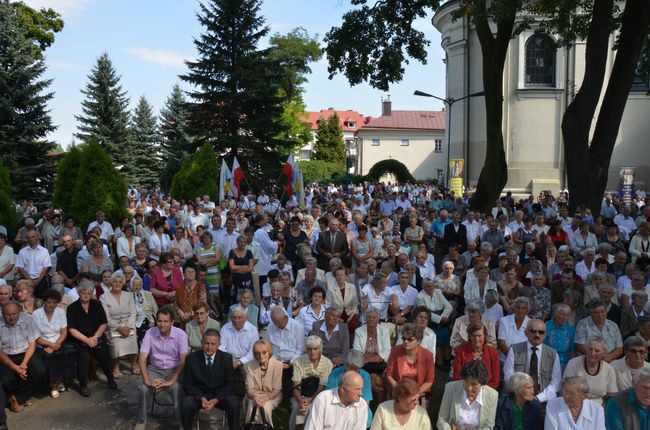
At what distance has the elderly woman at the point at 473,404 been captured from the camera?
216 inches

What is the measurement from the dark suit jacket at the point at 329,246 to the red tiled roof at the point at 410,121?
62.0 metres

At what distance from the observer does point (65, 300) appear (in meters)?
8.45

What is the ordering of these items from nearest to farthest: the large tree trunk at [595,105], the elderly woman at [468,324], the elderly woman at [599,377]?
the elderly woman at [599,377] < the elderly woman at [468,324] < the large tree trunk at [595,105]

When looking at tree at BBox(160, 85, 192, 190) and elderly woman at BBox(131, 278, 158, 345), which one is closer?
elderly woman at BBox(131, 278, 158, 345)

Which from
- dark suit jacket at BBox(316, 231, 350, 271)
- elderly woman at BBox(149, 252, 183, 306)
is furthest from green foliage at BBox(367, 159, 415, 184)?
elderly woman at BBox(149, 252, 183, 306)

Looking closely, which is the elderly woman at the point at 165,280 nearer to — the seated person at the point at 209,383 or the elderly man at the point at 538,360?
the seated person at the point at 209,383

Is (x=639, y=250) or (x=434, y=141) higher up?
(x=434, y=141)

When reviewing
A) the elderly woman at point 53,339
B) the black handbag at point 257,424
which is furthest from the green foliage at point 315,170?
the black handbag at point 257,424

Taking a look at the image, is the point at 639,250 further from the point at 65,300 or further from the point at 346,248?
Answer: the point at 65,300

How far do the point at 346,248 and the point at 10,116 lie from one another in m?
17.1

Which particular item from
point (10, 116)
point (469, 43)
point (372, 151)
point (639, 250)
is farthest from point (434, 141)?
point (639, 250)

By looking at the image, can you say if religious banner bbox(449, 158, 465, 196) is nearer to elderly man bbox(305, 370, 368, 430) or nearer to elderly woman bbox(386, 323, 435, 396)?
elderly woman bbox(386, 323, 435, 396)

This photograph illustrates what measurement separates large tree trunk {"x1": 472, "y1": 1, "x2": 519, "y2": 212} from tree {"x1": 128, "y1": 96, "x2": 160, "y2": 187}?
Result: 26.9 meters

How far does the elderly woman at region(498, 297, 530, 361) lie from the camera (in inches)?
287
